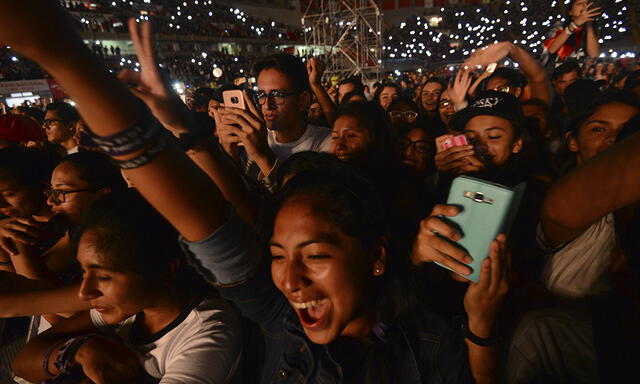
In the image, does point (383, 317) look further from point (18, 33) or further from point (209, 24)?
point (209, 24)

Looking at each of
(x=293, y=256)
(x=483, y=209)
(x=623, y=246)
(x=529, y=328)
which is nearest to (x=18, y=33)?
(x=293, y=256)

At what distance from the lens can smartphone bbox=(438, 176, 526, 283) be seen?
41.9 inches

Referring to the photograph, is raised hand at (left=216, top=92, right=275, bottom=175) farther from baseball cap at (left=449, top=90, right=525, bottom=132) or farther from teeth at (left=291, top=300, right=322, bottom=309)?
baseball cap at (left=449, top=90, right=525, bottom=132)

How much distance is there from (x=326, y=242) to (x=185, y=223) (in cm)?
47

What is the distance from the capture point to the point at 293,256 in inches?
47.4

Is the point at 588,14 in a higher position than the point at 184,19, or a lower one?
lower

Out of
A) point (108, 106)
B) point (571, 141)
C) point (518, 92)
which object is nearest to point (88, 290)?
point (108, 106)

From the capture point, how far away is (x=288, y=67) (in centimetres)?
306

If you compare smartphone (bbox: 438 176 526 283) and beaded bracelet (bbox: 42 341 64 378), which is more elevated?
smartphone (bbox: 438 176 526 283)

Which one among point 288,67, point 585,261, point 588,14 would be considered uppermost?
point 588,14

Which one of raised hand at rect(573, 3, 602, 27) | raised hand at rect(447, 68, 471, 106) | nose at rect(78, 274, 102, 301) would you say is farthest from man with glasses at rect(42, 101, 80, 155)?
raised hand at rect(573, 3, 602, 27)

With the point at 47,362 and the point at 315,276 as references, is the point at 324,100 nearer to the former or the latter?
the point at 315,276

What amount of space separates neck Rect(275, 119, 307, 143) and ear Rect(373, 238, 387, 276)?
2.00m

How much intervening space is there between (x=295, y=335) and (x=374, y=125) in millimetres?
1768
